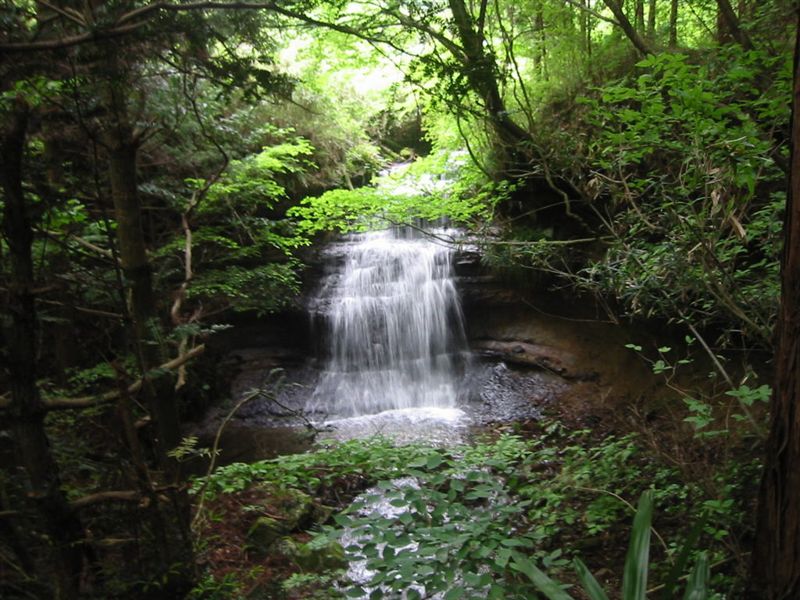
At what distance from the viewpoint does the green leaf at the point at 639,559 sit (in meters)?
1.82

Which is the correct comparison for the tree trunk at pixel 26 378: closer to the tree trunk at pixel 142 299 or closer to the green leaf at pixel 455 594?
the tree trunk at pixel 142 299

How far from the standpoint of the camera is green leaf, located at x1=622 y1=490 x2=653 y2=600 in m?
1.82

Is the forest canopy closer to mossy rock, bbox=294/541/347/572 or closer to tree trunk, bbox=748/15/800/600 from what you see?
tree trunk, bbox=748/15/800/600

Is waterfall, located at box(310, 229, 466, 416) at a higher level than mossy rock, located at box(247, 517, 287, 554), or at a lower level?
higher

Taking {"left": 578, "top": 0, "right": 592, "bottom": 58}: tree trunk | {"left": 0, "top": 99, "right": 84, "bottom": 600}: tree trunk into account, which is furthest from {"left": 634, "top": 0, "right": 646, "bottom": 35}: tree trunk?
{"left": 0, "top": 99, "right": 84, "bottom": 600}: tree trunk

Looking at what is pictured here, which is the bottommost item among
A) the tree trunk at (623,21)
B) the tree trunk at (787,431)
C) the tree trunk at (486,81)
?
the tree trunk at (787,431)

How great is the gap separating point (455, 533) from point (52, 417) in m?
2.40

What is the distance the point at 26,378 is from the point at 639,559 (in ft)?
7.85

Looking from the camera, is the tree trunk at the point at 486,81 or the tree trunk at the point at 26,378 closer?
the tree trunk at the point at 26,378

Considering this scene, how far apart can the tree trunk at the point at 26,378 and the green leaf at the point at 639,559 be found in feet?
7.00

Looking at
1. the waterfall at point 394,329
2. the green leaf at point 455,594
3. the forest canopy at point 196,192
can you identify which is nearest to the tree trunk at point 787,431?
the forest canopy at point 196,192

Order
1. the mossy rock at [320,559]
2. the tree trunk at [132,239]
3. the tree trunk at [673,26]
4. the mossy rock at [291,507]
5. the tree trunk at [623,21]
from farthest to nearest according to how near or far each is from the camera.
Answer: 1. the tree trunk at [673,26]
2. the tree trunk at [623,21]
3. the mossy rock at [291,507]
4. the mossy rock at [320,559]
5. the tree trunk at [132,239]

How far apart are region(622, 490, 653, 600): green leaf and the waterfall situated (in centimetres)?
712

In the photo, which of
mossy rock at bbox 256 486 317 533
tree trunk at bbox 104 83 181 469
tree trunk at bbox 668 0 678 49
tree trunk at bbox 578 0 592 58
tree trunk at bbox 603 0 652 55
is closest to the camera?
tree trunk at bbox 104 83 181 469
